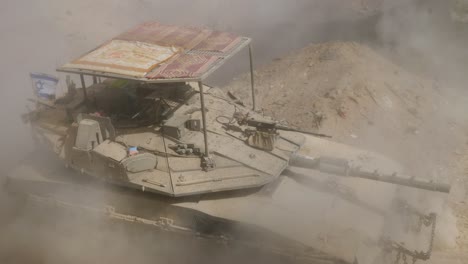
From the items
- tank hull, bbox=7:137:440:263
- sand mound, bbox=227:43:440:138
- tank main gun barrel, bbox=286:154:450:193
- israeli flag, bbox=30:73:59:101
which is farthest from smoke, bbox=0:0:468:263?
tank main gun barrel, bbox=286:154:450:193

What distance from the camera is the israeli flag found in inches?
403

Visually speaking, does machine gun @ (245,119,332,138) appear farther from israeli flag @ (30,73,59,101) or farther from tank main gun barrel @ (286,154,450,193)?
israeli flag @ (30,73,59,101)

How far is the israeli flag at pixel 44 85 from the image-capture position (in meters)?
10.2

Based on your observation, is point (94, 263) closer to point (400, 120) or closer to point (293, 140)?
point (293, 140)

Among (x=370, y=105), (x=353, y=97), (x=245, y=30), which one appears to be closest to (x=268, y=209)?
(x=353, y=97)

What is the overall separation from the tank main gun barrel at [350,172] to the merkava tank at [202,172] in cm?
2

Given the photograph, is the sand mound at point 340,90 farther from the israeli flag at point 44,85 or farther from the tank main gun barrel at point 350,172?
the israeli flag at point 44,85

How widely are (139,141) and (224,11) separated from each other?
1362cm

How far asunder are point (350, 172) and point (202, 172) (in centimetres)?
248

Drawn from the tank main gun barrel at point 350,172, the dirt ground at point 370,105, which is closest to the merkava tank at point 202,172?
the tank main gun barrel at point 350,172

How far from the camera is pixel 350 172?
30.0 feet

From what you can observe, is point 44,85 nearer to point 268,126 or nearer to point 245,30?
point 268,126

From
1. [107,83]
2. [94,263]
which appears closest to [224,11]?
[107,83]

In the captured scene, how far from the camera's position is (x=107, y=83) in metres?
11.0
